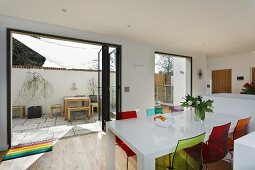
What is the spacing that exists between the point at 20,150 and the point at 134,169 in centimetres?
204

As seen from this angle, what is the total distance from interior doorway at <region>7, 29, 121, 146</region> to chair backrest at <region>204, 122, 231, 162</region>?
7.70 ft

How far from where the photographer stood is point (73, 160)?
2.35 metres

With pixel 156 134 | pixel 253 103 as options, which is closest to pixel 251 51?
pixel 253 103

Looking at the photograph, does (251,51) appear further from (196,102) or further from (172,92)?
(196,102)

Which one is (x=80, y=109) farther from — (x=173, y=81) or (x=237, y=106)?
(x=173, y=81)

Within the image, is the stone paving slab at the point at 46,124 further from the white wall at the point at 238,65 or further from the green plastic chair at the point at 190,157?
the white wall at the point at 238,65

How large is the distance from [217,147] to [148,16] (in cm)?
215

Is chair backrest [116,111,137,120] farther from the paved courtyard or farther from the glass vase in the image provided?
the paved courtyard

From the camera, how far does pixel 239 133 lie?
1812mm

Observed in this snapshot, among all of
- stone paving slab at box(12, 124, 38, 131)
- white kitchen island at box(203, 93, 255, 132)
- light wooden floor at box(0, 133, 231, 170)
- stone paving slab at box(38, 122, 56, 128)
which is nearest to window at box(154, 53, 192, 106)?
white kitchen island at box(203, 93, 255, 132)

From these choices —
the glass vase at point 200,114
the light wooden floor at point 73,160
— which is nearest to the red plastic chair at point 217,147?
the glass vase at point 200,114

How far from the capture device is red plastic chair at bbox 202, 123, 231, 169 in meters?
1.51

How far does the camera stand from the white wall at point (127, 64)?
2.56 m

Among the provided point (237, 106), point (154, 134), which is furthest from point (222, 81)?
point (154, 134)
